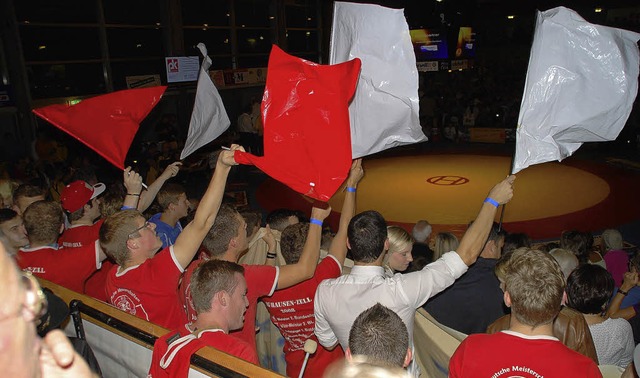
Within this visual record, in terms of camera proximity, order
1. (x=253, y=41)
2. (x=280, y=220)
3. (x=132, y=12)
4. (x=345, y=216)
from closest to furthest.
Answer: (x=345, y=216) → (x=280, y=220) → (x=132, y=12) → (x=253, y=41)

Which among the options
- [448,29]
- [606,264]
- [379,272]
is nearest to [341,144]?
[379,272]

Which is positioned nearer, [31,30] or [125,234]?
[125,234]

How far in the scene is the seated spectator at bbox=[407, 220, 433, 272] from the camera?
427 cm

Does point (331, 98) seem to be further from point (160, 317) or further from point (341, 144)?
point (160, 317)

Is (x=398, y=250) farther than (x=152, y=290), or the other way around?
(x=398, y=250)

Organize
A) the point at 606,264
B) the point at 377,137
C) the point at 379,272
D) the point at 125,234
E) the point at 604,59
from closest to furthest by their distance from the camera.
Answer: the point at 379,272
the point at 125,234
the point at 604,59
the point at 377,137
the point at 606,264

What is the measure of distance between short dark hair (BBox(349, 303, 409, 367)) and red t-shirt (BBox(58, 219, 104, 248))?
9.25 feet

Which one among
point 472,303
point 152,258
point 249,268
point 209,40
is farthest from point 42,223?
point 209,40

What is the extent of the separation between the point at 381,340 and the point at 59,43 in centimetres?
1477

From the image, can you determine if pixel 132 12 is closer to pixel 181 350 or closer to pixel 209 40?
pixel 209 40

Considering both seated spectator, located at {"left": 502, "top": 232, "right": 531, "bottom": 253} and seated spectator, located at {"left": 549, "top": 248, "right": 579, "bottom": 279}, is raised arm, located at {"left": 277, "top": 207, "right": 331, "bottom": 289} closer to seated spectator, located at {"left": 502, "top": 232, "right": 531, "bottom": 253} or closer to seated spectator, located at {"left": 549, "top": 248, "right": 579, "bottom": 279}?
seated spectator, located at {"left": 549, "top": 248, "right": 579, "bottom": 279}

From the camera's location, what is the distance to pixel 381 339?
1.88 metres

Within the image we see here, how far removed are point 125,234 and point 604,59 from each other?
3.29 metres

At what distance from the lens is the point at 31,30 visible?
13.0 m
